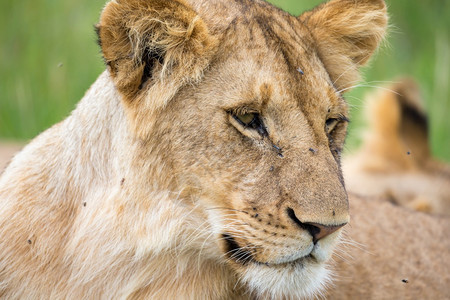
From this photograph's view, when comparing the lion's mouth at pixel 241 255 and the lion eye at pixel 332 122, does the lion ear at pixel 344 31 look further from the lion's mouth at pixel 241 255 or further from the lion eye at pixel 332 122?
the lion's mouth at pixel 241 255

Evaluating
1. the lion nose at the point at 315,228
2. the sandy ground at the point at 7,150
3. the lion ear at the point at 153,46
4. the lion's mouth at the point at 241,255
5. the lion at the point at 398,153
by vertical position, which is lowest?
the lion at the point at 398,153

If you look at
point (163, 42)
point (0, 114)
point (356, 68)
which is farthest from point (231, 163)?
point (0, 114)

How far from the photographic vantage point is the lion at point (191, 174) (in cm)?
256

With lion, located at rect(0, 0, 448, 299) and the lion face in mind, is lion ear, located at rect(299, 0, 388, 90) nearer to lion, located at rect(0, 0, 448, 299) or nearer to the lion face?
lion, located at rect(0, 0, 448, 299)

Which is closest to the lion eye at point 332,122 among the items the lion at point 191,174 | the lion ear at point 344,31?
the lion at point 191,174

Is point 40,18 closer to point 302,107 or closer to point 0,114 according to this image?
point 0,114

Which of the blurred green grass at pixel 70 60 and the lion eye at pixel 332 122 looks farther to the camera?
the blurred green grass at pixel 70 60

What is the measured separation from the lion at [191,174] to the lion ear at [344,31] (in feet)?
0.46

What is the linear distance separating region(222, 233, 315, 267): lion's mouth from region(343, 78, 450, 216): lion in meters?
3.78

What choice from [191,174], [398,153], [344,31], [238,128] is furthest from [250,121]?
[398,153]

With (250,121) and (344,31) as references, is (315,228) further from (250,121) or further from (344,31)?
(344,31)

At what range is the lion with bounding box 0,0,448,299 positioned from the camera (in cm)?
256

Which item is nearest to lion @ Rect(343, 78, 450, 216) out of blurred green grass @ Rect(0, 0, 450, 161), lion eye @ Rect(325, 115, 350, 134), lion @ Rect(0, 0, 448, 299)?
blurred green grass @ Rect(0, 0, 450, 161)

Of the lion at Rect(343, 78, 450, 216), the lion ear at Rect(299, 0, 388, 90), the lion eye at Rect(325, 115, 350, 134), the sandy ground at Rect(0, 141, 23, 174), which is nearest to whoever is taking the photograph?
the lion eye at Rect(325, 115, 350, 134)
